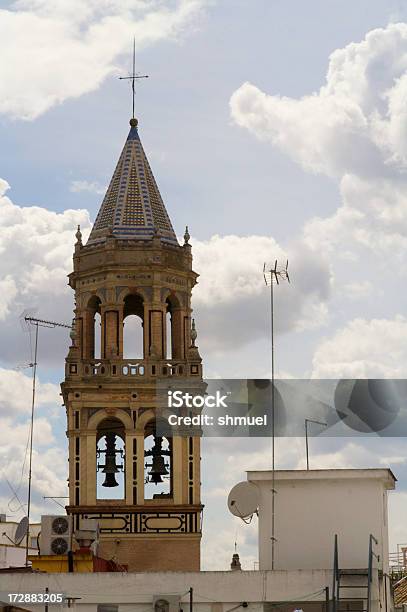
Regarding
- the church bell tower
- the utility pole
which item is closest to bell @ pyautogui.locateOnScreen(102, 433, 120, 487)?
the church bell tower

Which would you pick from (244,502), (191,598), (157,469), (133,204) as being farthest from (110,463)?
(191,598)

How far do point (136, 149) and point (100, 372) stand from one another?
1169 cm

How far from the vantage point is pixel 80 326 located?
96.4 m

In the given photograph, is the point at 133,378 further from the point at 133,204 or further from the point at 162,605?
the point at 162,605

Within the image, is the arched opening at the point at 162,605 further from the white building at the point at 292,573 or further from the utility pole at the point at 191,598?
the utility pole at the point at 191,598

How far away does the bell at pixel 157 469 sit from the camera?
93875mm

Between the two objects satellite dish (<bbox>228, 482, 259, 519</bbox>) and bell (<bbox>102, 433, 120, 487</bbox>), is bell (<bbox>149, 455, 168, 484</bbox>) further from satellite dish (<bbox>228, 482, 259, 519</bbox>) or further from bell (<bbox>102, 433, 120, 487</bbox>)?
satellite dish (<bbox>228, 482, 259, 519</bbox>)

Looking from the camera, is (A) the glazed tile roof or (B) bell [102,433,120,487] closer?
(B) bell [102,433,120,487]

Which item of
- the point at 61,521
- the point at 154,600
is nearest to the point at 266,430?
the point at 61,521

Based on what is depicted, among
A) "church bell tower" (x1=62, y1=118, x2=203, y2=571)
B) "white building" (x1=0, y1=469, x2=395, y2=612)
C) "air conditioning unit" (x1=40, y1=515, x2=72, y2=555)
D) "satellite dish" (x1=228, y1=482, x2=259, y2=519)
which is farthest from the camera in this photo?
Result: "church bell tower" (x1=62, y1=118, x2=203, y2=571)

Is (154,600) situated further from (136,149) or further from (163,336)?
(136,149)

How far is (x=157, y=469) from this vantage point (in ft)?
309

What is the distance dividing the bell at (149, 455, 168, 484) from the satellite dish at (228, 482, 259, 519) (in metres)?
27.6

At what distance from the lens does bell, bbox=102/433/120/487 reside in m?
93.6
